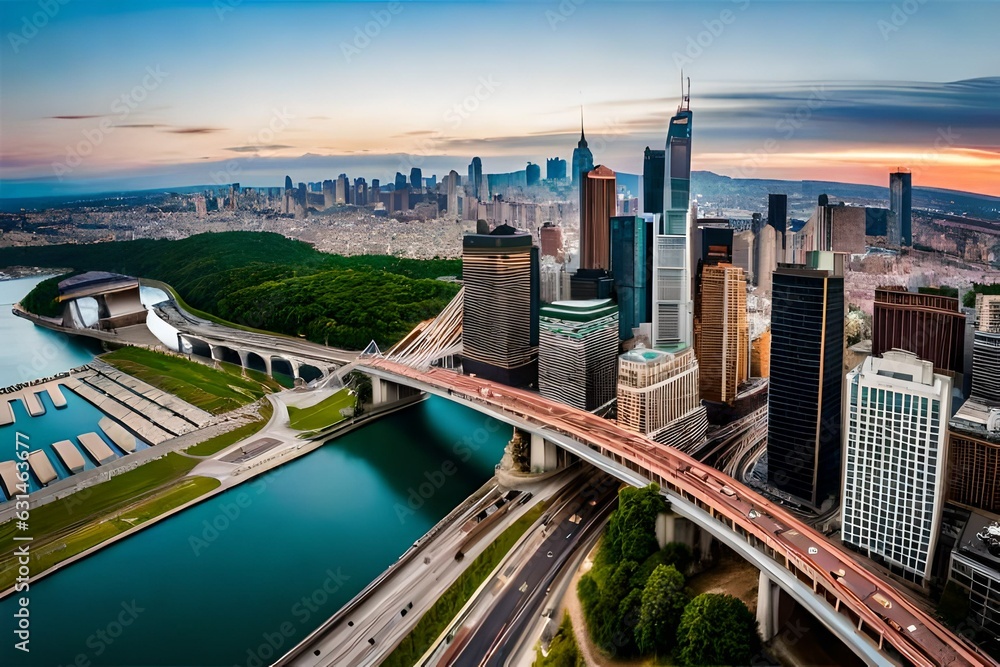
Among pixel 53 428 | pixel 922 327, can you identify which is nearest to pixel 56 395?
pixel 53 428

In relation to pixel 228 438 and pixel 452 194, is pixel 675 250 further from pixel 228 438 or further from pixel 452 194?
pixel 452 194

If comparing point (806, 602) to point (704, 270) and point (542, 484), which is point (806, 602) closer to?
point (542, 484)

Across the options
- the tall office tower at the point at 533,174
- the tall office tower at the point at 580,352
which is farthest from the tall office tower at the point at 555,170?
the tall office tower at the point at 580,352

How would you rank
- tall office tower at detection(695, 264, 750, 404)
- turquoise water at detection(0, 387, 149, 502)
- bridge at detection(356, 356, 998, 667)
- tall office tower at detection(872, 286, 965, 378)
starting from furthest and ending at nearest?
tall office tower at detection(695, 264, 750, 404) → turquoise water at detection(0, 387, 149, 502) → tall office tower at detection(872, 286, 965, 378) → bridge at detection(356, 356, 998, 667)

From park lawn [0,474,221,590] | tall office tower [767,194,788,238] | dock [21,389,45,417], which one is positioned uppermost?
tall office tower [767,194,788,238]

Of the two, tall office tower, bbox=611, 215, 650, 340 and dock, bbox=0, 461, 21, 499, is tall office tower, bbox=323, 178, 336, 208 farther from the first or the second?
dock, bbox=0, 461, 21, 499

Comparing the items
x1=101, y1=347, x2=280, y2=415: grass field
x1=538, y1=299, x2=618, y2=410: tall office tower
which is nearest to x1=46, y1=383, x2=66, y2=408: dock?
x1=101, y1=347, x2=280, y2=415: grass field
